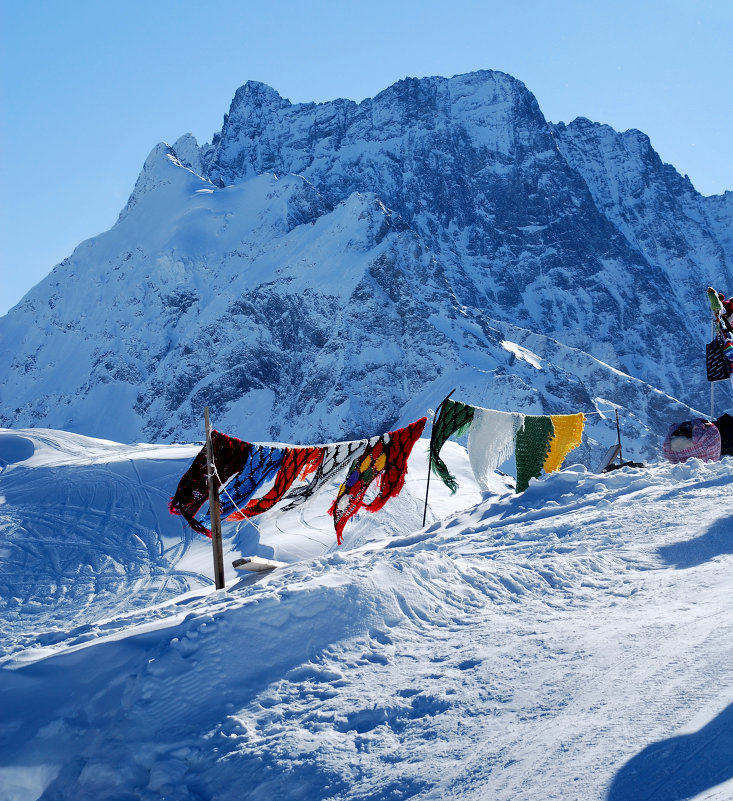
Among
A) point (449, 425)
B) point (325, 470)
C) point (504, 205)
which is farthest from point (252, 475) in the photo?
point (504, 205)

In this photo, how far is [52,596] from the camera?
2178 centimetres

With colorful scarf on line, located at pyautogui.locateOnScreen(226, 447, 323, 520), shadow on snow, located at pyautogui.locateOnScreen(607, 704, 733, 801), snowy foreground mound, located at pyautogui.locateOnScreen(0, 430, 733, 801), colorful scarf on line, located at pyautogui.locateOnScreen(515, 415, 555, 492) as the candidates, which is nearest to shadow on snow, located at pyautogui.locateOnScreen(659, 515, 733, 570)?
snowy foreground mound, located at pyautogui.locateOnScreen(0, 430, 733, 801)

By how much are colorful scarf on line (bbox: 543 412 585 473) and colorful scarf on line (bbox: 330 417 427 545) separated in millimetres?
3696

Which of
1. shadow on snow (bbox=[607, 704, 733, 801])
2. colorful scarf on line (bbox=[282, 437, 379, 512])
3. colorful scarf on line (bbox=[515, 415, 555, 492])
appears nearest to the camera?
shadow on snow (bbox=[607, 704, 733, 801])

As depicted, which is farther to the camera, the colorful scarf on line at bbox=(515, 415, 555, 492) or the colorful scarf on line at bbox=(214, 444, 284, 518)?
the colorful scarf on line at bbox=(515, 415, 555, 492)

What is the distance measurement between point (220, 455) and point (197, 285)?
10321cm

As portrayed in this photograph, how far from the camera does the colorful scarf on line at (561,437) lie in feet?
51.5

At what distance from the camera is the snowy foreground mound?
4.81 meters

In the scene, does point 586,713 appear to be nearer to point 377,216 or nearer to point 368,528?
point 368,528

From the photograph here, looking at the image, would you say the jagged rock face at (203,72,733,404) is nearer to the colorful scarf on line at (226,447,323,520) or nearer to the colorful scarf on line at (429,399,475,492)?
the colorful scarf on line at (429,399,475,492)

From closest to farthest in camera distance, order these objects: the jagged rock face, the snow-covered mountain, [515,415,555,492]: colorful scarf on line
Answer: [515,415,555,492]: colorful scarf on line
the snow-covered mountain
the jagged rock face

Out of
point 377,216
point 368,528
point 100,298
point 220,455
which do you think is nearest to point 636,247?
point 377,216

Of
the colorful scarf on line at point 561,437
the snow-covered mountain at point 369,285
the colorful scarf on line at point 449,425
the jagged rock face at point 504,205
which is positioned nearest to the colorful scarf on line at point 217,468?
the colorful scarf on line at point 449,425

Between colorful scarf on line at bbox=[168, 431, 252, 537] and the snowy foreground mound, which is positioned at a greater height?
colorful scarf on line at bbox=[168, 431, 252, 537]
